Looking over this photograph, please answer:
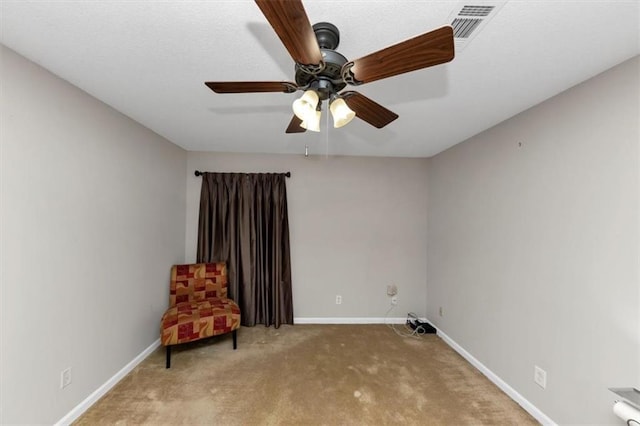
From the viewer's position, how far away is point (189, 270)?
3178 millimetres

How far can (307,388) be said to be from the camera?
7.55 ft

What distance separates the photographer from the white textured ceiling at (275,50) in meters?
1.17

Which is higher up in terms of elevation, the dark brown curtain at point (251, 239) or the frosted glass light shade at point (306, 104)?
the frosted glass light shade at point (306, 104)

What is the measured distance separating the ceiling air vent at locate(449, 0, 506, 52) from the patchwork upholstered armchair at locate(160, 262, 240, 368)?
9.62 feet

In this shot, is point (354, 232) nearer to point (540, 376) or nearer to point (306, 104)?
point (540, 376)

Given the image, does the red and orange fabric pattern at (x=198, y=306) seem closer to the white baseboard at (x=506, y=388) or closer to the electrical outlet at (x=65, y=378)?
the electrical outlet at (x=65, y=378)

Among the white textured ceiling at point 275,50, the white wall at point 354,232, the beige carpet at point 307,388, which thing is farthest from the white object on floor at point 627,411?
the white wall at point 354,232

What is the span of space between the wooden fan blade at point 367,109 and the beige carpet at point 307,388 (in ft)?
6.68

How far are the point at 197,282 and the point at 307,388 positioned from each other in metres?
1.72

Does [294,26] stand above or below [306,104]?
above

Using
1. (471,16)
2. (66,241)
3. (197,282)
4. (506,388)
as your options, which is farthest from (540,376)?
(66,241)

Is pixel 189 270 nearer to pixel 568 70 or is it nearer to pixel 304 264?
pixel 304 264

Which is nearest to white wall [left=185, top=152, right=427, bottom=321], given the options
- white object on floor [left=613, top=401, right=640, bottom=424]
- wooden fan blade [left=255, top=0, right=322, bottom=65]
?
white object on floor [left=613, top=401, right=640, bottom=424]

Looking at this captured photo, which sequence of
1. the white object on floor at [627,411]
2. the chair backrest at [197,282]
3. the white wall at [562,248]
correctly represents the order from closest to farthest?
the white object on floor at [627,411]
the white wall at [562,248]
the chair backrest at [197,282]
